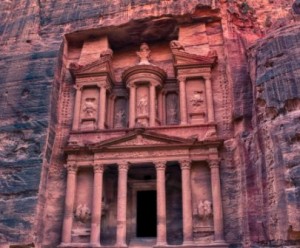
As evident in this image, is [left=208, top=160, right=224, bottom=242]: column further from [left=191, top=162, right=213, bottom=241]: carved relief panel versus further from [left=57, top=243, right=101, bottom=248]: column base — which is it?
[left=57, top=243, right=101, bottom=248]: column base

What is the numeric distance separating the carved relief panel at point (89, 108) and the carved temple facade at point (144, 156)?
37 mm

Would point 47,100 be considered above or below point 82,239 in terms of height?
above

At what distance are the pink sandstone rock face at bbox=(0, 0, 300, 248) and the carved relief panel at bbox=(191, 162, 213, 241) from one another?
0.04m

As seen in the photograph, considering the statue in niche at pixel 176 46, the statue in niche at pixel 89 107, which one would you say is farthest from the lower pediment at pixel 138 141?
the statue in niche at pixel 176 46

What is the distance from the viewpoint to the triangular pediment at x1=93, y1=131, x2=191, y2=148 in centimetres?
1343

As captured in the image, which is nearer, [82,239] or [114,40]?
[82,239]

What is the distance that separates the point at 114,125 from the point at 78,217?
392 cm

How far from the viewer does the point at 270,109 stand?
445 inches

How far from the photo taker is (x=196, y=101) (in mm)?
14617

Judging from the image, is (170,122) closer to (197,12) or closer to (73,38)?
(197,12)

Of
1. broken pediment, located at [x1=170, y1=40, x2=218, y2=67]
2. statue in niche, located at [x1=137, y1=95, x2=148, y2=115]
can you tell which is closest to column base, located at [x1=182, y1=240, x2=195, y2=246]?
statue in niche, located at [x1=137, y1=95, x2=148, y2=115]

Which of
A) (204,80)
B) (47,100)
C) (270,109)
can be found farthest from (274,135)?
(47,100)

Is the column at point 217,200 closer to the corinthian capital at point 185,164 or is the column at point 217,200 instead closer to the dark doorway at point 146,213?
the corinthian capital at point 185,164

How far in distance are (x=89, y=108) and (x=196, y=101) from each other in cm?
399
